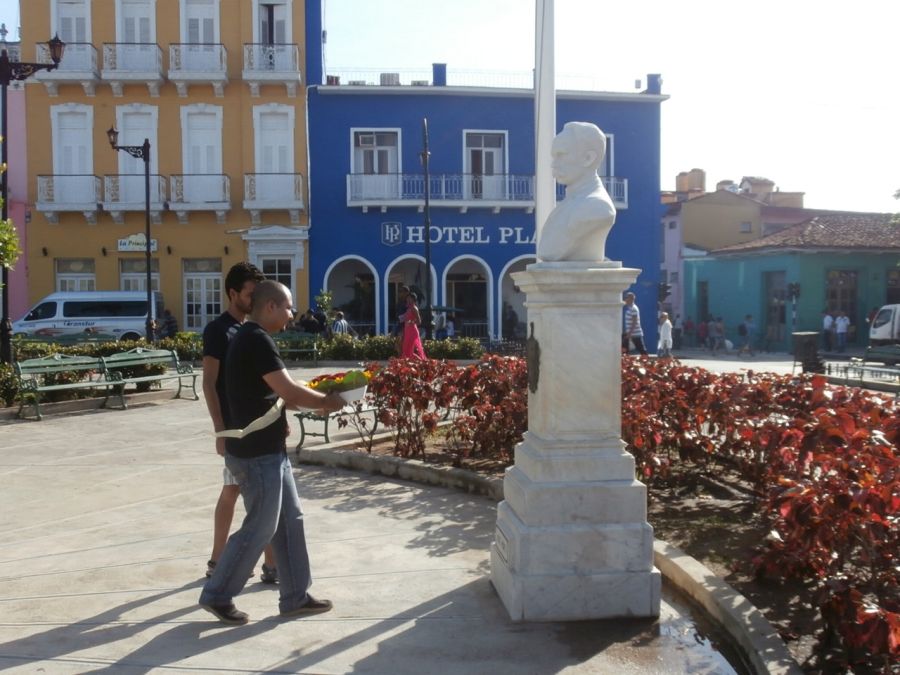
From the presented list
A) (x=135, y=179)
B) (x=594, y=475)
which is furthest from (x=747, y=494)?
(x=135, y=179)

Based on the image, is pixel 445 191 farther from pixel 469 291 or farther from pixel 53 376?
pixel 53 376

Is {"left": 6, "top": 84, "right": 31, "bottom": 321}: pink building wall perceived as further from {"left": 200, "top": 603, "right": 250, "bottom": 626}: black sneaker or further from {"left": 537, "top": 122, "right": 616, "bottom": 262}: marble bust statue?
{"left": 537, "top": 122, "right": 616, "bottom": 262}: marble bust statue

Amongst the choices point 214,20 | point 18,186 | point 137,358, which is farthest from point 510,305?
point 137,358

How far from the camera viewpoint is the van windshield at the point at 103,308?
77.8 feet

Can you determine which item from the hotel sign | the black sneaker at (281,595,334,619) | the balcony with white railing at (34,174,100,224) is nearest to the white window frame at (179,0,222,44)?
the balcony with white railing at (34,174,100,224)

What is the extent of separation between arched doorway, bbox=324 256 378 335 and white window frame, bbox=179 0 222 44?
8.07 meters

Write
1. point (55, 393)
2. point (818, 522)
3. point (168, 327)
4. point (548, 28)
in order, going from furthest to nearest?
point (168, 327), point (55, 393), point (548, 28), point (818, 522)

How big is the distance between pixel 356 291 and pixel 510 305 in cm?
530

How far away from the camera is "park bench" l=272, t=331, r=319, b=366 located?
805 inches

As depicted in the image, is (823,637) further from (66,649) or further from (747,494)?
(66,649)

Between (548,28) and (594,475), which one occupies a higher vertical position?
(548,28)

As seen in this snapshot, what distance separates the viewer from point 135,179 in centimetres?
2641

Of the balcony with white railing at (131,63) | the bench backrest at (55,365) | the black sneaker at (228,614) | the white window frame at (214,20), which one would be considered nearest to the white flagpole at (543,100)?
the black sneaker at (228,614)

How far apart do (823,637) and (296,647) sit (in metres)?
2.33
